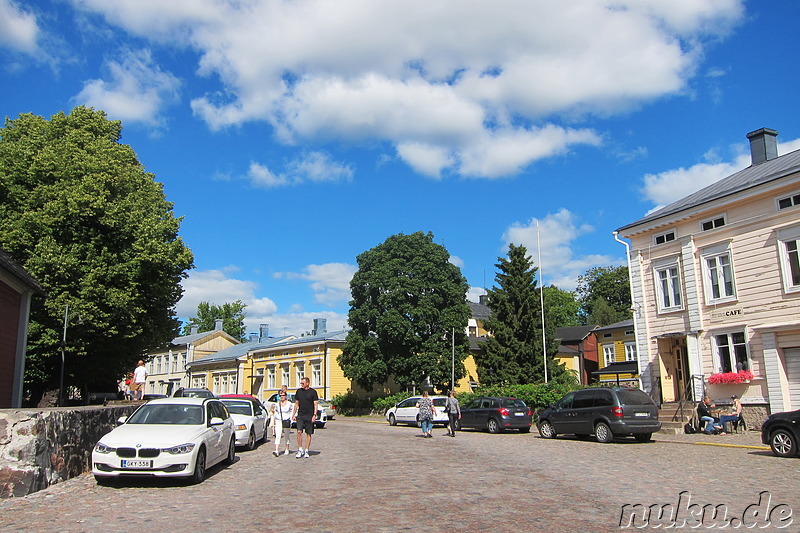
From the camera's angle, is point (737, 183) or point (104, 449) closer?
point (104, 449)

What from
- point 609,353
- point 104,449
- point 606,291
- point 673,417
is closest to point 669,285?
point 673,417

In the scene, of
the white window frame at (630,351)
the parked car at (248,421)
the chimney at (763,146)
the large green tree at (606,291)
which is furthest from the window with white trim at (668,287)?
the large green tree at (606,291)

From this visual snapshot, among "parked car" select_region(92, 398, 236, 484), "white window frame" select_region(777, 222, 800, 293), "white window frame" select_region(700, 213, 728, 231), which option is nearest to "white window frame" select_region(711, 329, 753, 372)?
"white window frame" select_region(777, 222, 800, 293)

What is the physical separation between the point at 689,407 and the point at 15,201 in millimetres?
27083

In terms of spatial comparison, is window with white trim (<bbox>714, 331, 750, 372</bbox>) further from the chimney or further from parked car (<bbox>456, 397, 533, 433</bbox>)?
the chimney

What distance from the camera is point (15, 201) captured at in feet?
78.9

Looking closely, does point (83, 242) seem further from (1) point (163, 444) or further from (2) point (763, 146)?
(2) point (763, 146)

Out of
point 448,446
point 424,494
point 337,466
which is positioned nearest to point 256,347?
point 448,446

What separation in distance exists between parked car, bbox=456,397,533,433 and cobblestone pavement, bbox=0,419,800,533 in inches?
343

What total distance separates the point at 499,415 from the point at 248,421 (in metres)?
10.8

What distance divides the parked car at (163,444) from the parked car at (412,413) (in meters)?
17.7

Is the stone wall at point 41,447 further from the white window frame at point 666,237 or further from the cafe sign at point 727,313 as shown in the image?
the white window frame at point 666,237

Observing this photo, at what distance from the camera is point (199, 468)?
1129 centimetres

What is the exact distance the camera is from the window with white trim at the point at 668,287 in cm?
2591
